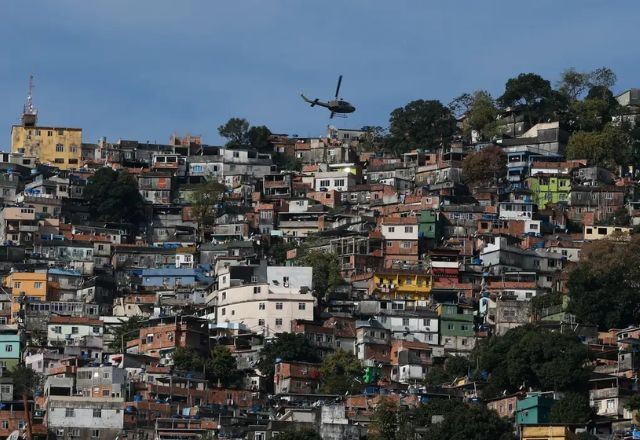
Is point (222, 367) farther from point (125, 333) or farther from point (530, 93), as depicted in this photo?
point (530, 93)

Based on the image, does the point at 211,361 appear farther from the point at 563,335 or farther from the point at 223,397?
the point at 563,335

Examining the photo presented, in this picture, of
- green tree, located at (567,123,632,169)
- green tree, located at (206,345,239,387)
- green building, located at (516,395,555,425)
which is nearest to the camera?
green building, located at (516,395,555,425)

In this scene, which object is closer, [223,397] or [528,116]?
[223,397]

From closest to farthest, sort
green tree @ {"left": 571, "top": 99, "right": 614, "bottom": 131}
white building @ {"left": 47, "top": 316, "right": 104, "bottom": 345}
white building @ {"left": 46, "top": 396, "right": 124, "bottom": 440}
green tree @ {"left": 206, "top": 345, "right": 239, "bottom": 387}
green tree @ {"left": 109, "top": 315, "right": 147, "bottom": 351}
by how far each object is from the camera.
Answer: white building @ {"left": 46, "top": 396, "right": 124, "bottom": 440} → green tree @ {"left": 206, "top": 345, "right": 239, "bottom": 387} → green tree @ {"left": 109, "top": 315, "right": 147, "bottom": 351} → white building @ {"left": 47, "top": 316, "right": 104, "bottom": 345} → green tree @ {"left": 571, "top": 99, "right": 614, "bottom": 131}

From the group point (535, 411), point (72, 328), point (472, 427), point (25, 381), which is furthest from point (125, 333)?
point (472, 427)

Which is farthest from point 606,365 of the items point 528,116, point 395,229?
point 528,116

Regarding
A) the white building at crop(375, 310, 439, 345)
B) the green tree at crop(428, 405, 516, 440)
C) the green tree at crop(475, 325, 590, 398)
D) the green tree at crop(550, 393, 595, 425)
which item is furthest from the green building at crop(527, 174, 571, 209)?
the green tree at crop(428, 405, 516, 440)

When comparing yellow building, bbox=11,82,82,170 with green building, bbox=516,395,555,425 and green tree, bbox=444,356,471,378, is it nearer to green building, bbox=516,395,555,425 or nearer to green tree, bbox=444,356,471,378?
green tree, bbox=444,356,471,378
